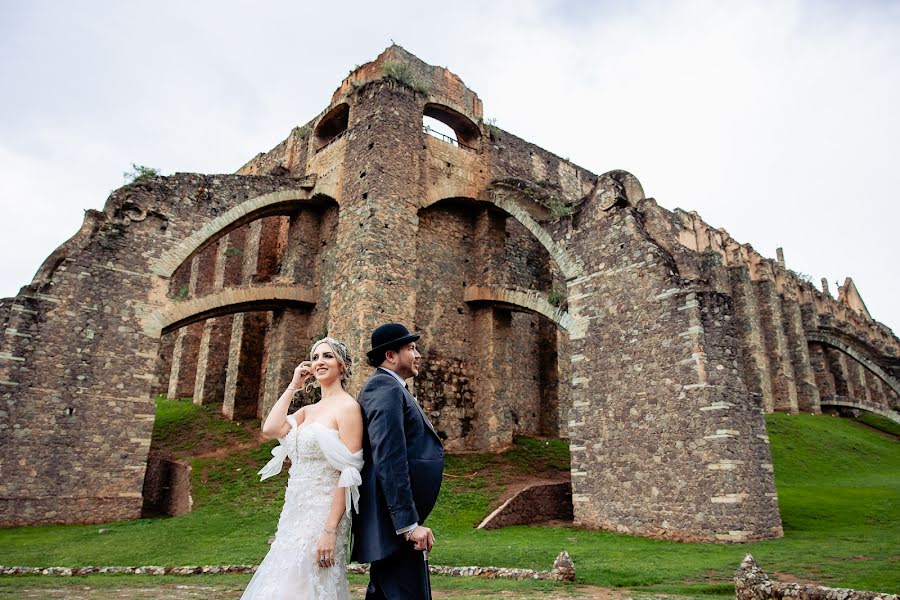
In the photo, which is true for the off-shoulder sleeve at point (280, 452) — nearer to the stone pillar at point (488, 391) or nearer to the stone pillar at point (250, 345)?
the stone pillar at point (488, 391)

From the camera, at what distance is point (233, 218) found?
15.8 metres

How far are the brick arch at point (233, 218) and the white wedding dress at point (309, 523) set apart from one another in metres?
12.5

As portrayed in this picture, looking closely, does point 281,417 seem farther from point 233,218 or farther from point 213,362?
point 213,362

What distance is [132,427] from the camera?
13.2m

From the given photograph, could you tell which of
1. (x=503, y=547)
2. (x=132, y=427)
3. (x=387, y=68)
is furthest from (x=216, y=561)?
(x=387, y=68)

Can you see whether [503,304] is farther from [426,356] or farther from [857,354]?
[857,354]

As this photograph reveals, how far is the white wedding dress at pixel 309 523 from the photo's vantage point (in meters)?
3.20

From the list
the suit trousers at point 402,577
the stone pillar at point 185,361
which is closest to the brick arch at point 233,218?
the stone pillar at point 185,361

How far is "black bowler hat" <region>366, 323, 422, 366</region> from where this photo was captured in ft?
11.7

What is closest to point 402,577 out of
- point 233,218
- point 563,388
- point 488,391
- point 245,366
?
point 488,391

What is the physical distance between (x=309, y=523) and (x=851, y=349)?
3609cm

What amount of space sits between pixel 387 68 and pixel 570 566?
13904 millimetres

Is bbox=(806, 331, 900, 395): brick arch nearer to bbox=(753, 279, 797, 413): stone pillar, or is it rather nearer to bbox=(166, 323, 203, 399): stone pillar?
bbox=(753, 279, 797, 413): stone pillar

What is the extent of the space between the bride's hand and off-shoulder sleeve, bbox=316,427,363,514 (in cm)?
15
